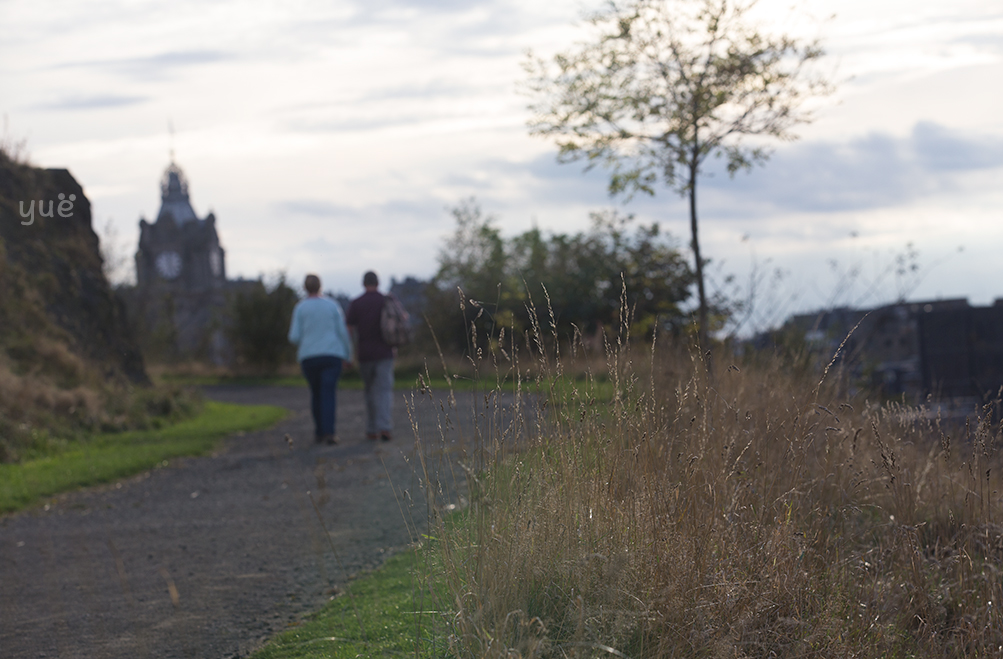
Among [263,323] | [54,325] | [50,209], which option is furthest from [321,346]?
[263,323]

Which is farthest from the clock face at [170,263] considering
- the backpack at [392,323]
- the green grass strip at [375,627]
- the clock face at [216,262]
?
the green grass strip at [375,627]

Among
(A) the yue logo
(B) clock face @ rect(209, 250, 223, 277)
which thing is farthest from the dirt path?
(B) clock face @ rect(209, 250, 223, 277)

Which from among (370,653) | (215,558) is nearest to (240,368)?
(215,558)

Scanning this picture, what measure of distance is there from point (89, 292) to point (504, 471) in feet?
49.8

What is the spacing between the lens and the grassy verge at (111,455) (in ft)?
28.1

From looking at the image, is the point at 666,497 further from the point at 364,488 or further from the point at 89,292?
the point at 89,292

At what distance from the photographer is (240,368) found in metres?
27.2

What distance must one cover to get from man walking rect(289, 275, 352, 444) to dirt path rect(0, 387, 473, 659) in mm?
817

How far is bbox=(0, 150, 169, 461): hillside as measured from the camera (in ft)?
37.8

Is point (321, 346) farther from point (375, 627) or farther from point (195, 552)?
point (375, 627)

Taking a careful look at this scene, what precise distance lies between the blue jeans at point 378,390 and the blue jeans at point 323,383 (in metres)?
Answer: 0.38

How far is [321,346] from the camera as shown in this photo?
1109cm

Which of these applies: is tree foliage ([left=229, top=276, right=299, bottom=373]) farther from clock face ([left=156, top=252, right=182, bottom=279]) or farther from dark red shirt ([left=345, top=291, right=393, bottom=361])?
clock face ([left=156, top=252, right=182, bottom=279])

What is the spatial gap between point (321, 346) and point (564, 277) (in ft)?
45.0
